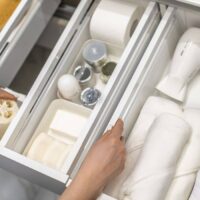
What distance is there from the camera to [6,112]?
3.65ft

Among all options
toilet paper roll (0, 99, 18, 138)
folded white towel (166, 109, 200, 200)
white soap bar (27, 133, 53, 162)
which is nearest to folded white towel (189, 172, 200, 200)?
folded white towel (166, 109, 200, 200)

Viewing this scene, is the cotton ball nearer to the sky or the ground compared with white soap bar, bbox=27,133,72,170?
nearer to the sky

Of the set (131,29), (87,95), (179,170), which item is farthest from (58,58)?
(179,170)

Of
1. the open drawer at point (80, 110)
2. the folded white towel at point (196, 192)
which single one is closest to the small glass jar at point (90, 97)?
the open drawer at point (80, 110)

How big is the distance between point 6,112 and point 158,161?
438 millimetres

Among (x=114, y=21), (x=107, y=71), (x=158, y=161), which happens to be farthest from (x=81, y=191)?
(x=114, y=21)

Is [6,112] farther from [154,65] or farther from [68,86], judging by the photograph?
[154,65]

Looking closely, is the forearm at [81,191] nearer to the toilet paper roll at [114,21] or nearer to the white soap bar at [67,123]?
the white soap bar at [67,123]

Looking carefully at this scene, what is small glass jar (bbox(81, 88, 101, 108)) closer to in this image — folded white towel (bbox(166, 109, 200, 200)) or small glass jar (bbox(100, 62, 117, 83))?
small glass jar (bbox(100, 62, 117, 83))

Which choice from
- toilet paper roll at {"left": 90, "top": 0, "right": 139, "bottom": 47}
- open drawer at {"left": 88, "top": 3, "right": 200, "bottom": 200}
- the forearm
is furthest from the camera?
toilet paper roll at {"left": 90, "top": 0, "right": 139, "bottom": 47}

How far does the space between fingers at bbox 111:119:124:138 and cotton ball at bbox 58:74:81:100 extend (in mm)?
185

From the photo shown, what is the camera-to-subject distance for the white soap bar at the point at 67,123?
1102mm

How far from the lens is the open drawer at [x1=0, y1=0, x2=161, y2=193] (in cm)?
98

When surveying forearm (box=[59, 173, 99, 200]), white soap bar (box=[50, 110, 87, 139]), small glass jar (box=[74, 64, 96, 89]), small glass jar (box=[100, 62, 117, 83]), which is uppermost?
small glass jar (box=[100, 62, 117, 83])
